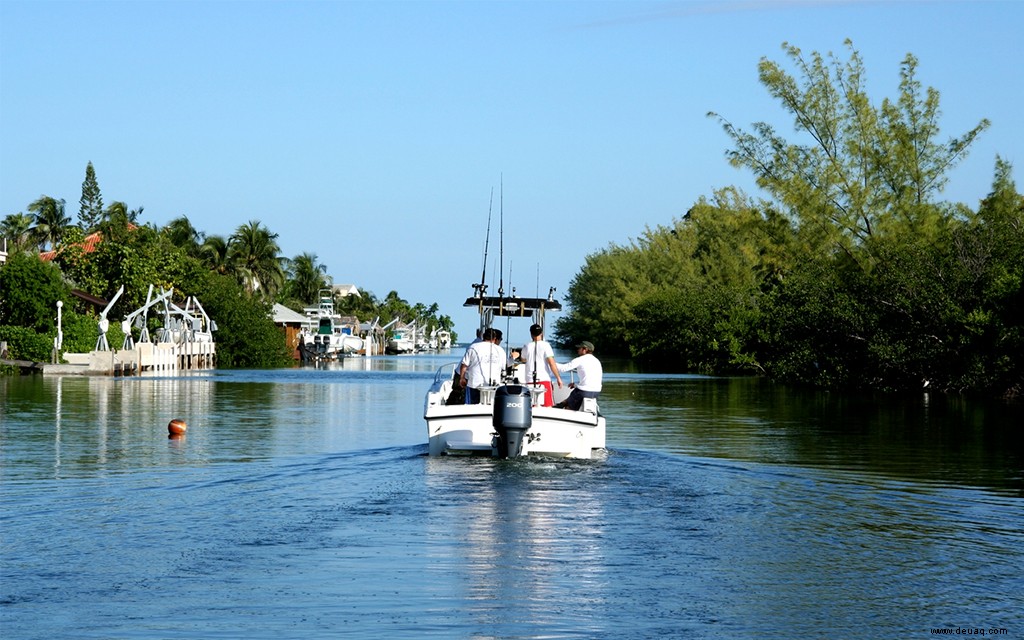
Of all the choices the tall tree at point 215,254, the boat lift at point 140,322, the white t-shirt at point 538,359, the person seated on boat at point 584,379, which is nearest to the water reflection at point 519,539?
the person seated on boat at point 584,379

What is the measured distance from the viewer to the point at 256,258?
11700cm

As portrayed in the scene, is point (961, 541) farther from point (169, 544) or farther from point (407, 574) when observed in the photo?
point (169, 544)

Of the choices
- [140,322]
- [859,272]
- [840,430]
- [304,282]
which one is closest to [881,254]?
[859,272]

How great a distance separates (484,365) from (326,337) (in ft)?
336

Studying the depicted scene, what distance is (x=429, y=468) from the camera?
17.9 metres

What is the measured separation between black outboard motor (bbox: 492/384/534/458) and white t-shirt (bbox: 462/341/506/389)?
5.43 feet

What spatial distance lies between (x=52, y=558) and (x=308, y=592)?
2.73 m

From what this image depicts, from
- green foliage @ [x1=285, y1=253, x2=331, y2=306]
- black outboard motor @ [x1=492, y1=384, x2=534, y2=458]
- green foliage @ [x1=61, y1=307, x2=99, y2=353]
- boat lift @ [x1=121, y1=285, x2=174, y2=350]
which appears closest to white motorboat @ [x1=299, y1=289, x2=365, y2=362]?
→ green foliage @ [x1=285, y1=253, x2=331, y2=306]

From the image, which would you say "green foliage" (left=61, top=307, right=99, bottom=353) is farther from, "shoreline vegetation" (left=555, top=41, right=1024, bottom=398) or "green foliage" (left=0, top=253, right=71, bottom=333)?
"shoreline vegetation" (left=555, top=41, right=1024, bottom=398)

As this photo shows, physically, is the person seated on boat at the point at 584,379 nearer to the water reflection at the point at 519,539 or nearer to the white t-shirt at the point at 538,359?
the white t-shirt at the point at 538,359

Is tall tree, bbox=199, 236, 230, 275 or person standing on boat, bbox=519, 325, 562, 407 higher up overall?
tall tree, bbox=199, 236, 230, 275

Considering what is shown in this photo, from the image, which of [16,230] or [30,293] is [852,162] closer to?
[30,293]

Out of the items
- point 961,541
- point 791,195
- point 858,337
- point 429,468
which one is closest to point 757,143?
point 791,195

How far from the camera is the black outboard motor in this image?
1769cm
